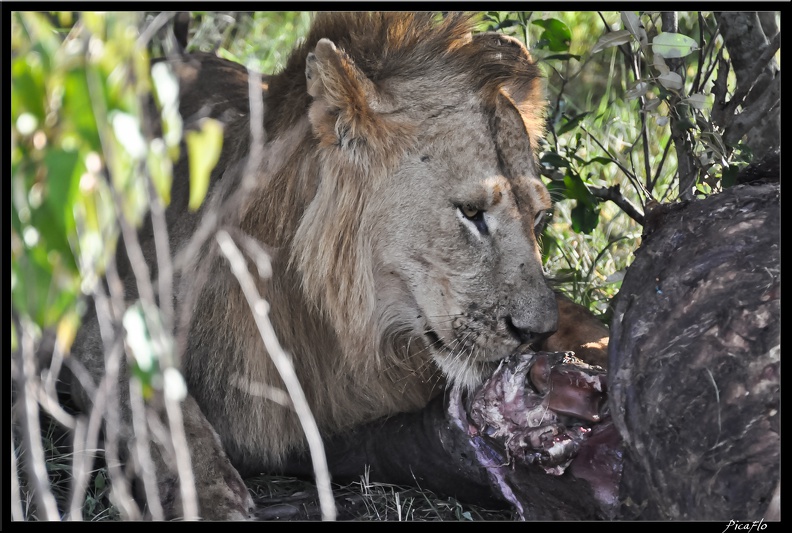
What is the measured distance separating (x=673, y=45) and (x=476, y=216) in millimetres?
868

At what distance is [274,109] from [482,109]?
2.11 feet

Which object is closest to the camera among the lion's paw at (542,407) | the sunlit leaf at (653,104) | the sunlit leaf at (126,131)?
the sunlit leaf at (126,131)

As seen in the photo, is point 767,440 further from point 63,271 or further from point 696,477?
point 63,271

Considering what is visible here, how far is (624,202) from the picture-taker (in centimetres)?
411

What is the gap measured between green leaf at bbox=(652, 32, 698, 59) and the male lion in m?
0.42

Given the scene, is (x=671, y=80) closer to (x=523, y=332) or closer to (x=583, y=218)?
(x=583, y=218)

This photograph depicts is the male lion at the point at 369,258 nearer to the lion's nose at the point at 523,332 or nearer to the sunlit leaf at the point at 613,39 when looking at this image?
the lion's nose at the point at 523,332

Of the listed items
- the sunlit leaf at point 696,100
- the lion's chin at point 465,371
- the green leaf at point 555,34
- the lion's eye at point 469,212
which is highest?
the green leaf at point 555,34

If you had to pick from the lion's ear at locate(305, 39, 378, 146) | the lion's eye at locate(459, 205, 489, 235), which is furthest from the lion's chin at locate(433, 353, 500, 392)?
the lion's ear at locate(305, 39, 378, 146)

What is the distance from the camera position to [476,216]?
117 inches

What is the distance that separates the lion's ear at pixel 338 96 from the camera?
2.84m

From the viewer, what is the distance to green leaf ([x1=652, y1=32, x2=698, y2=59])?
127 inches

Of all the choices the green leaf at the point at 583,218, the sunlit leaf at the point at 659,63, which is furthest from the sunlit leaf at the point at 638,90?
the green leaf at the point at 583,218

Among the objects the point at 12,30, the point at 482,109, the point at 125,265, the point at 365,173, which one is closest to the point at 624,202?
the point at 482,109
